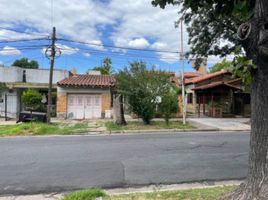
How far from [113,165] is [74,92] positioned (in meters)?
18.1

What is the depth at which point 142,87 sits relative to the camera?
20031mm

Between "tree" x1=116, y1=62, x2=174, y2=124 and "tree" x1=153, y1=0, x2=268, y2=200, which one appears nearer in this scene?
"tree" x1=153, y1=0, x2=268, y2=200

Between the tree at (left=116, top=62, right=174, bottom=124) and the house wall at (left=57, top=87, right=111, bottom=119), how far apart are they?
5.82 metres

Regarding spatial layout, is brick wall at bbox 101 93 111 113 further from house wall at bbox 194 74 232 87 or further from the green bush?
house wall at bbox 194 74 232 87

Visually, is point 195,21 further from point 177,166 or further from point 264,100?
point 264,100

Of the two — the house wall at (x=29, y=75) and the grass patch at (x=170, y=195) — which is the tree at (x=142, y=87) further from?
the grass patch at (x=170, y=195)

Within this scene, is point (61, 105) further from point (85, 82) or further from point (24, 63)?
point (24, 63)

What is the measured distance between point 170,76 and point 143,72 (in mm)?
1995

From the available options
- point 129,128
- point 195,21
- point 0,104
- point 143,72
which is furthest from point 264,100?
point 0,104

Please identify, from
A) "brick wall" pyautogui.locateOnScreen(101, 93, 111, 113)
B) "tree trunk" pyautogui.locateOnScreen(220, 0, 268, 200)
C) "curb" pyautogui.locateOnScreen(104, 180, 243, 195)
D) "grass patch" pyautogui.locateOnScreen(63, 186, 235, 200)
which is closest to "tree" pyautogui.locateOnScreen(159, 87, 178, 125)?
"brick wall" pyautogui.locateOnScreen(101, 93, 111, 113)

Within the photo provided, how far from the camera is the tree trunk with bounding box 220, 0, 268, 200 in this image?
13.2ft

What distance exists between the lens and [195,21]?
71.7ft

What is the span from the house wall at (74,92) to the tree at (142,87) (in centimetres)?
582

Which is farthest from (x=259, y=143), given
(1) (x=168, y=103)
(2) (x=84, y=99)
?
(2) (x=84, y=99)
